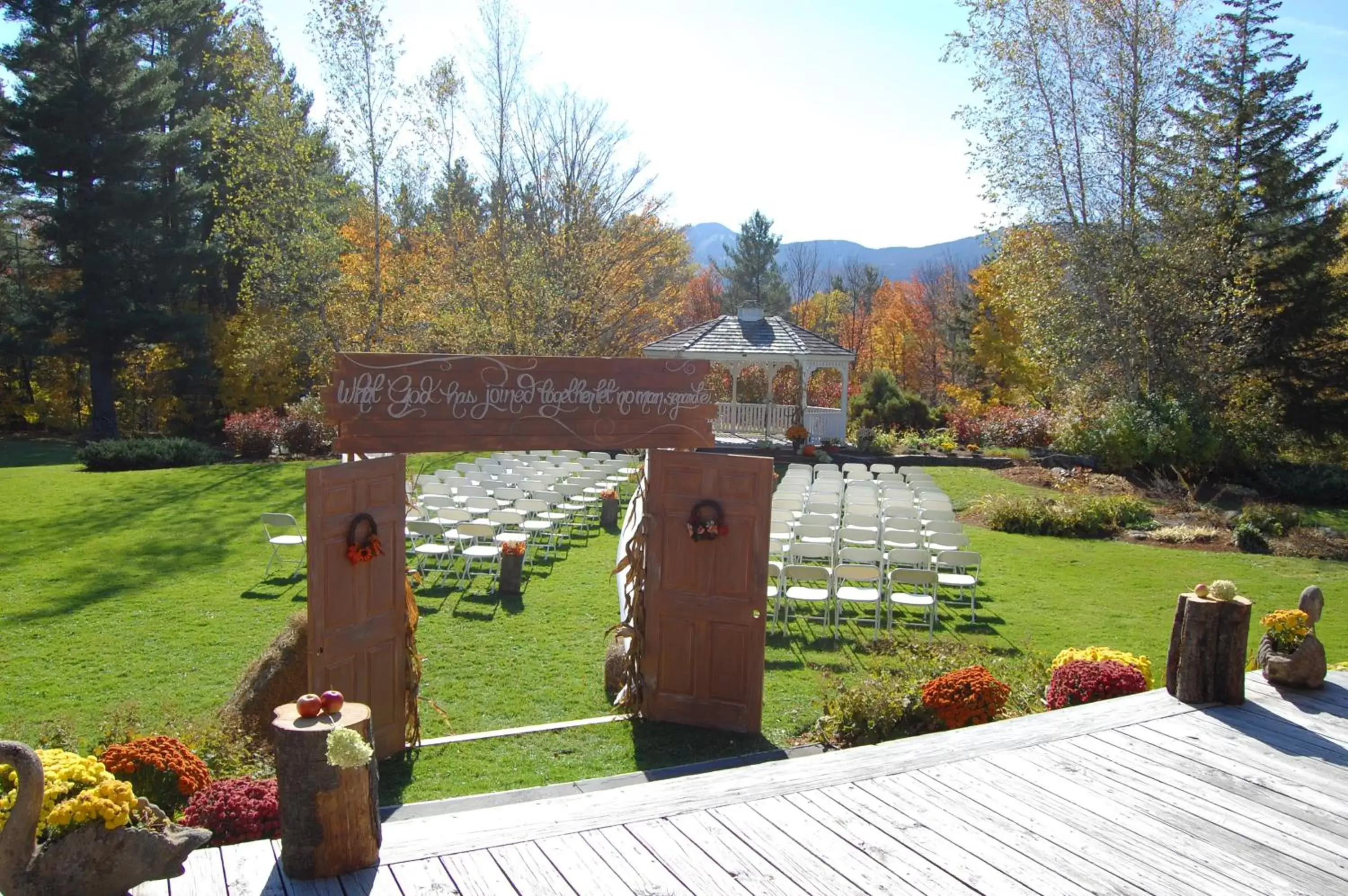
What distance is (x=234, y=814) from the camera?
4.24 meters

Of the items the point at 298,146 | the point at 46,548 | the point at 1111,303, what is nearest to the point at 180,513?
the point at 46,548

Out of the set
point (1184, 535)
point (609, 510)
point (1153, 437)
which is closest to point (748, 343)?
point (1153, 437)

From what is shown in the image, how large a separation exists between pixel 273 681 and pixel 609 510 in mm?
8923

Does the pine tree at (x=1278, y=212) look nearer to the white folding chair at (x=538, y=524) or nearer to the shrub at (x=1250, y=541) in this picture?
the shrub at (x=1250, y=541)

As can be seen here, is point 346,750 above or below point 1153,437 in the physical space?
below

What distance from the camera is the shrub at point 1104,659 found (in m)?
6.35

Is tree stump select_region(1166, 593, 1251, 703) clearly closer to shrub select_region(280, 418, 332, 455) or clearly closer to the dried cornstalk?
the dried cornstalk

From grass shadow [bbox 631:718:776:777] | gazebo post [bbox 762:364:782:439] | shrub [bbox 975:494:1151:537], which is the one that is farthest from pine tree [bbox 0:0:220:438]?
grass shadow [bbox 631:718:776:777]

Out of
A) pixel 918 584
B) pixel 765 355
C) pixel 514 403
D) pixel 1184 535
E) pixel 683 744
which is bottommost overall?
pixel 683 744

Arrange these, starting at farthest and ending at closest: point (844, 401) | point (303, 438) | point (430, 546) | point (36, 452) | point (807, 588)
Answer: point (36, 452) → point (844, 401) → point (303, 438) → point (430, 546) → point (807, 588)

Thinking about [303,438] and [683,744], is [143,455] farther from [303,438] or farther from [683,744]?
[683,744]

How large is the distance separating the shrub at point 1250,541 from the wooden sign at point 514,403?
10.9 m

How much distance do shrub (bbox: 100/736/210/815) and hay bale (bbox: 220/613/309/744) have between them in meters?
1.13

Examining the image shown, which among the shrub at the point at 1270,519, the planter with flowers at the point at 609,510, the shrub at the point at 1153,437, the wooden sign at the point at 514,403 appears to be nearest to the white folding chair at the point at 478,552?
the planter with flowers at the point at 609,510
